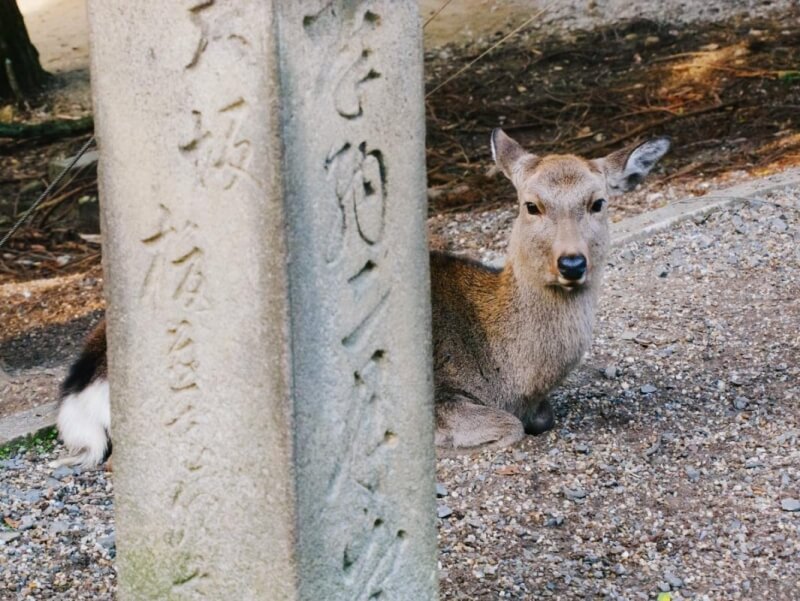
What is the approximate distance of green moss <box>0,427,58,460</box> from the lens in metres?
5.38

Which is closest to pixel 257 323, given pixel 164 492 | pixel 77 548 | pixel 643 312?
pixel 164 492

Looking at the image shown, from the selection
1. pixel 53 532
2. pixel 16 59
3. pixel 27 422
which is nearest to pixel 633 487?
pixel 53 532

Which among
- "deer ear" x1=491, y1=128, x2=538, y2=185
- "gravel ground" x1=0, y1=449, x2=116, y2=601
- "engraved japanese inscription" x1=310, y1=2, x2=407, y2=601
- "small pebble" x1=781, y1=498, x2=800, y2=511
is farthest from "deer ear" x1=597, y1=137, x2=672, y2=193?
"engraved japanese inscription" x1=310, y1=2, x2=407, y2=601

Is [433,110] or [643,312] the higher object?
[433,110]

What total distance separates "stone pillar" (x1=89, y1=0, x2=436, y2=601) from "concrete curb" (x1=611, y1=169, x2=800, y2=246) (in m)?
4.61

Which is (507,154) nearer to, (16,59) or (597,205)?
(597,205)

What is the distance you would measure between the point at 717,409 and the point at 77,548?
8.47 feet

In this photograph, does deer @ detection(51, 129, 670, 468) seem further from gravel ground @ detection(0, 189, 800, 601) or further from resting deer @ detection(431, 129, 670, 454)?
gravel ground @ detection(0, 189, 800, 601)

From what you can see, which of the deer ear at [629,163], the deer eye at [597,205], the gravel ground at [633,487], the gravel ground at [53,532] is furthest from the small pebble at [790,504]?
the gravel ground at [53,532]

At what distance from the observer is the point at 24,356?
6.97 metres

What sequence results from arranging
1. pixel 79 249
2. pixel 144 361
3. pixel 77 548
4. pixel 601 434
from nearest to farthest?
pixel 144 361 < pixel 77 548 < pixel 601 434 < pixel 79 249

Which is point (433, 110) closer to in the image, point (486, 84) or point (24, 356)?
point (486, 84)

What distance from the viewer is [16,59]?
10.5 m

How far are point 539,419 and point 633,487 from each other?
752 mm
